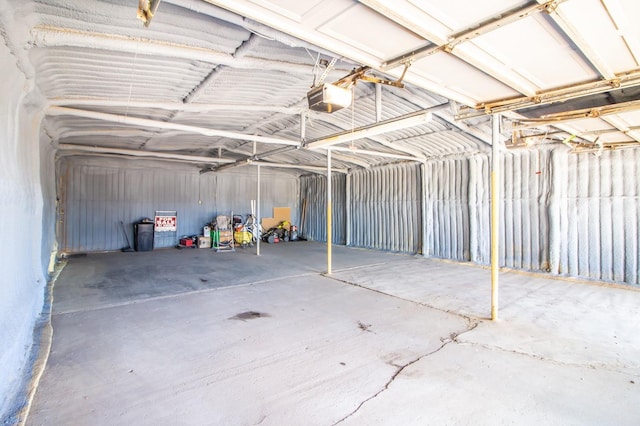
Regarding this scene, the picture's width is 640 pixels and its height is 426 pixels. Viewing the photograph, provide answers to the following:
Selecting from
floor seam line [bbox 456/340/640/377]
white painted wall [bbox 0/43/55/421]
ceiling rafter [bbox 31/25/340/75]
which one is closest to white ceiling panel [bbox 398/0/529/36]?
ceiling rafter [bbox 31/25/340/75]

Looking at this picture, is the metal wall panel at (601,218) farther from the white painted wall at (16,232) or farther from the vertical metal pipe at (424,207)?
the white painted wall at (16,232)

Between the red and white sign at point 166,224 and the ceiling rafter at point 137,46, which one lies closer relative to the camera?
the ceiling rafter at point 137,46

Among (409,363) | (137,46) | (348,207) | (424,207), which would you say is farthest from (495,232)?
(348,207)

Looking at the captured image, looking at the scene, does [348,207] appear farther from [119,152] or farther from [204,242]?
[119,152]

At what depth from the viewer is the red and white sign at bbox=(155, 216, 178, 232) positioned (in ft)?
37.0

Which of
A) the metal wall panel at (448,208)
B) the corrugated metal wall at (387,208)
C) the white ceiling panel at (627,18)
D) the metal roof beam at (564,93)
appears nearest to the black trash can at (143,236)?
the corrugated metal wall at (387,208)

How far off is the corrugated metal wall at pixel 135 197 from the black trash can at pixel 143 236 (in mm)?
624

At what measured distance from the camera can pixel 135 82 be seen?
4.31m

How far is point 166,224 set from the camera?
1144 centimetres

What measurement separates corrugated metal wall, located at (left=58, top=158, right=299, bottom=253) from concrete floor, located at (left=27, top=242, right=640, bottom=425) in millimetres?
5001

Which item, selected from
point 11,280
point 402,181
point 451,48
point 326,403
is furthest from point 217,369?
point 402,181

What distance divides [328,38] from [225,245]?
10.1m

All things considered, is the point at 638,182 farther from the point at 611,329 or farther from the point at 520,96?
the point at 520,96

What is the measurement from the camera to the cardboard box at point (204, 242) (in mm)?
11523
